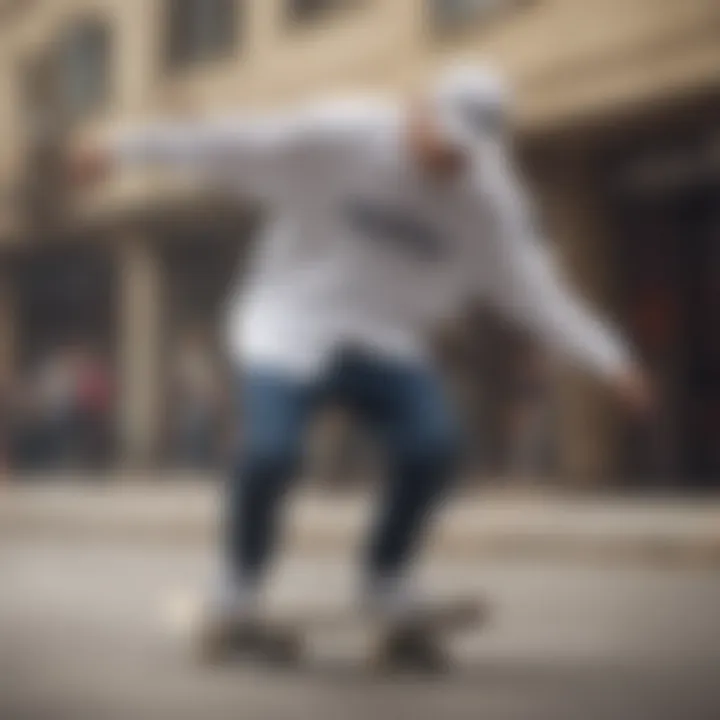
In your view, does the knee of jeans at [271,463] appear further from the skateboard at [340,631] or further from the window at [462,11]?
the window at [462,11]

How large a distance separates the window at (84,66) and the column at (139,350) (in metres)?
0.09

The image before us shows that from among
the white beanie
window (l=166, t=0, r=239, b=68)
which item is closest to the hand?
the white beanie

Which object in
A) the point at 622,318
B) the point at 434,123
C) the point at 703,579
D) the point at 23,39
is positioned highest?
the point at 23,39

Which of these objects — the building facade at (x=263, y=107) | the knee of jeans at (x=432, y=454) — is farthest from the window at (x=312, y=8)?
the knee of jeans at (x=432, y=454)

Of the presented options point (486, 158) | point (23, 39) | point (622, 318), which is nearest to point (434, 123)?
point (486, 158)

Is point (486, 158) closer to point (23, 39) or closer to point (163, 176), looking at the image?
point (163, 176)

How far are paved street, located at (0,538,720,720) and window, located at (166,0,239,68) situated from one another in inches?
9.9

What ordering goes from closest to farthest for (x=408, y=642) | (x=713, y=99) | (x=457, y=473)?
1. (x=713, y=99)
2. (x=457, y=473)
3. (x=408, y=642)

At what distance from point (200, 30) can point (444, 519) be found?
276mm

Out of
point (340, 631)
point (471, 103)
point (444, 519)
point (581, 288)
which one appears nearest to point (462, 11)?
point (471, 103)

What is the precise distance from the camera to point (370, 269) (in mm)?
1092

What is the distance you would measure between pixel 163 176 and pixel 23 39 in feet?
0.51

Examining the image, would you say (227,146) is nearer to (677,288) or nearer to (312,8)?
Answer: (312,8)

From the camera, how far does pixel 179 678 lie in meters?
1.12
